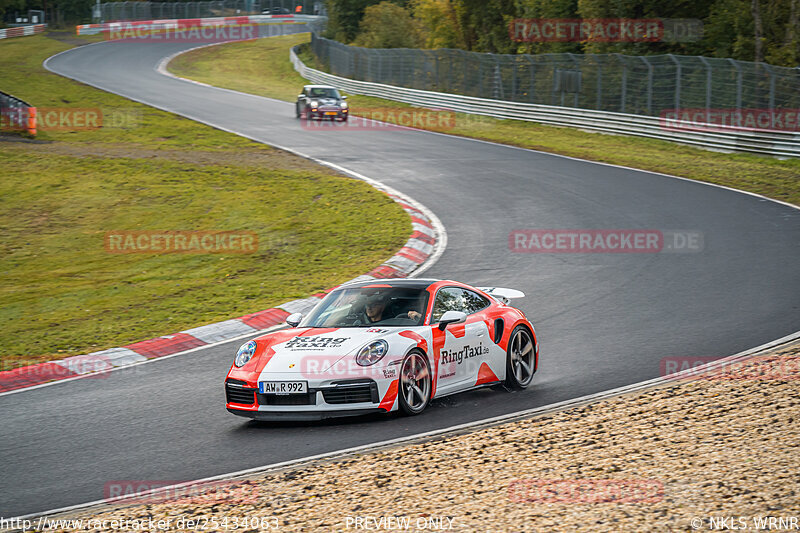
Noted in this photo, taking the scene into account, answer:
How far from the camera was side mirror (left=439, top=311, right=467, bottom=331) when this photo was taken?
28.7 feet

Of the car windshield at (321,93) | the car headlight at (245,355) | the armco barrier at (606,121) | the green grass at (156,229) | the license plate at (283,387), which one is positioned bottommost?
the green grass at (156,229)

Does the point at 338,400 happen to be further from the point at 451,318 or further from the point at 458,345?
the point at 458,345

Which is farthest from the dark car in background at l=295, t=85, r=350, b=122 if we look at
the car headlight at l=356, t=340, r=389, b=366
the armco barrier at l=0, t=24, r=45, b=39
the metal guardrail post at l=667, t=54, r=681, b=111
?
the armco barrier at l=0, t=24, r=45, b=39

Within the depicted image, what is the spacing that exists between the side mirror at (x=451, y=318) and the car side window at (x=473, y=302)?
725 millimetres

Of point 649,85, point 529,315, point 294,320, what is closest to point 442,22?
point 649,85

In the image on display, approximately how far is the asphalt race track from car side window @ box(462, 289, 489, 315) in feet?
3.04

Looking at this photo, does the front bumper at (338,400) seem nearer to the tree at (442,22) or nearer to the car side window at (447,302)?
the car side window at (447,302)

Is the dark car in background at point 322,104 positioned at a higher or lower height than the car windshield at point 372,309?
higher

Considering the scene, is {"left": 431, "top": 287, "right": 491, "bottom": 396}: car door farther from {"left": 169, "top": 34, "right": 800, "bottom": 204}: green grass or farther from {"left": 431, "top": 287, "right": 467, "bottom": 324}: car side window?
{"left": 169, "top": 34, "right": 800, "bottom": 204}: green grass

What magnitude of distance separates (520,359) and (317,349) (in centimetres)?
254

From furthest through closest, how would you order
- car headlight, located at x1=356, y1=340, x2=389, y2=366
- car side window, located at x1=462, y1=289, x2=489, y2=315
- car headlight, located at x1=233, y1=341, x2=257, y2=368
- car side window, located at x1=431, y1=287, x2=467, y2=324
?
1. car side window, located at x1=462, y1=289, x2=489, y2=315
2. car side window, located at x1=431, y1=287, x2=467, y2=324
3. car headlight, located at x1=233, y1=341, x2=257, y2=368
4. car headlight, located at x1=356, y1=340, x2=389, y2=366

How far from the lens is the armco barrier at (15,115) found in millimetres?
28797

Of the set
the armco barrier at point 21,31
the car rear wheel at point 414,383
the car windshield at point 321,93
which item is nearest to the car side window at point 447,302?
the car rear wheel at point 414,383

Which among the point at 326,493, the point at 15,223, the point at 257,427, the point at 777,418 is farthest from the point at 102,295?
the point at 777,418
